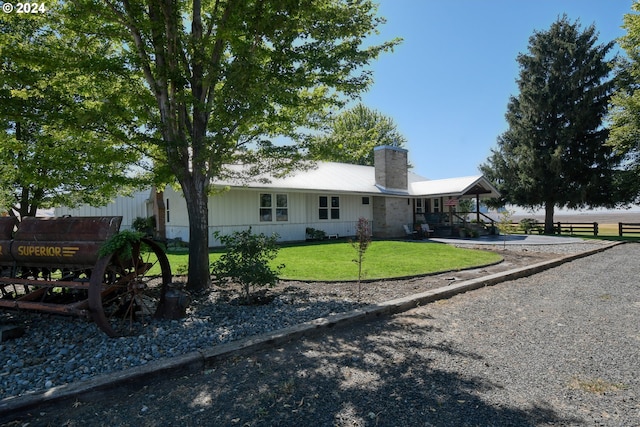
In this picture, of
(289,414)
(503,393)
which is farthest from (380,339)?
(289,414)

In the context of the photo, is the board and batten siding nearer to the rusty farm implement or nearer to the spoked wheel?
the rusty farm implement

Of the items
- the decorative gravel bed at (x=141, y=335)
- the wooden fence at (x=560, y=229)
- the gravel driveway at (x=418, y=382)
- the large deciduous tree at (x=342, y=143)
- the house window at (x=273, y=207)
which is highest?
the large deciduous tree at (x=342, y=143)

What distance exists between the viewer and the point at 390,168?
23594 millimetres

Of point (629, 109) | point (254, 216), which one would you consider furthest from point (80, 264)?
point (629, 109)

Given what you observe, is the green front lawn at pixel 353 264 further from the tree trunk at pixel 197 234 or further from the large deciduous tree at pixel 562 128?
the large deciduous tree at pixel 562 128

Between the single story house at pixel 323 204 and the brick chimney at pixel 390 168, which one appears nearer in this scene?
the single story house at pixel 323 204

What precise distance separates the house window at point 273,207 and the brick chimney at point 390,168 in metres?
7.66

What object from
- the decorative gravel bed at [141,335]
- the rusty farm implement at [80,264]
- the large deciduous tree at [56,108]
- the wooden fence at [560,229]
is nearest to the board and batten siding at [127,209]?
the large deciduous tree at [56,108]

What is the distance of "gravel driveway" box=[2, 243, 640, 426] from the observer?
288 cm

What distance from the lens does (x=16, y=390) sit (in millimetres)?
3270

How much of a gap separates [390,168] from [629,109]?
586 inches

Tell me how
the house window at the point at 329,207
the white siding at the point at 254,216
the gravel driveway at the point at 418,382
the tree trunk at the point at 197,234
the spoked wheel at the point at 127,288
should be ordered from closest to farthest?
the gravel driveway at the point at 418,382 < the spoked wheel at the point at 127,288 < the tree trunk at the point at 197,234 < the white siding at the point at 254,216 < the house window at the point at 329,207

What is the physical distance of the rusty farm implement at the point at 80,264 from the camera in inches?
172

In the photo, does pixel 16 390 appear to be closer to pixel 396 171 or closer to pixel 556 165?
pixel 396 171
